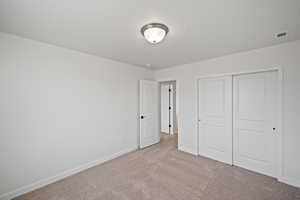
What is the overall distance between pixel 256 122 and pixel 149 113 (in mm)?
2542

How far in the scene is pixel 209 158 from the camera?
3.06 metres

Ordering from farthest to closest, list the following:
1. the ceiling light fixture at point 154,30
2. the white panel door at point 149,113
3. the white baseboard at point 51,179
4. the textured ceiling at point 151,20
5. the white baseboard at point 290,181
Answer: the white panel door at point 149,113 < the white baseboard at point 290,181 < the white baseboard at point 51,179 < the ceiling light fixture at point 154,30 < the textured ceiling at point 151,20

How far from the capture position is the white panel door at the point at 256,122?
7.67ft

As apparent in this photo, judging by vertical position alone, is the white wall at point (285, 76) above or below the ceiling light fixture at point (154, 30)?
below

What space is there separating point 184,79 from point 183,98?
0.52m

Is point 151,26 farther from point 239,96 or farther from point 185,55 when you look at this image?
point 239,96

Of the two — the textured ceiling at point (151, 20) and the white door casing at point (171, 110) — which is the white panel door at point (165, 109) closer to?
the white door casing at point (171, 110)

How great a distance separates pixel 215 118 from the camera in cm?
303

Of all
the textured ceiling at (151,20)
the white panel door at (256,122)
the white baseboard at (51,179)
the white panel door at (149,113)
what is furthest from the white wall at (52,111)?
the white panel door at (256,122)

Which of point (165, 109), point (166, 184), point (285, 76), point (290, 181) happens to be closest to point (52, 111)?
point (166, 184)

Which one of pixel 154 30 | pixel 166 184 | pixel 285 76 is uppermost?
pixel 154 30

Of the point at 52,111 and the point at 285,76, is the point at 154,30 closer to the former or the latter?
the point at 52,111

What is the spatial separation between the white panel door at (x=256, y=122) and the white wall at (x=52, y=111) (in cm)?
271

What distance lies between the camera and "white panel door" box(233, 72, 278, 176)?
2338 mm
